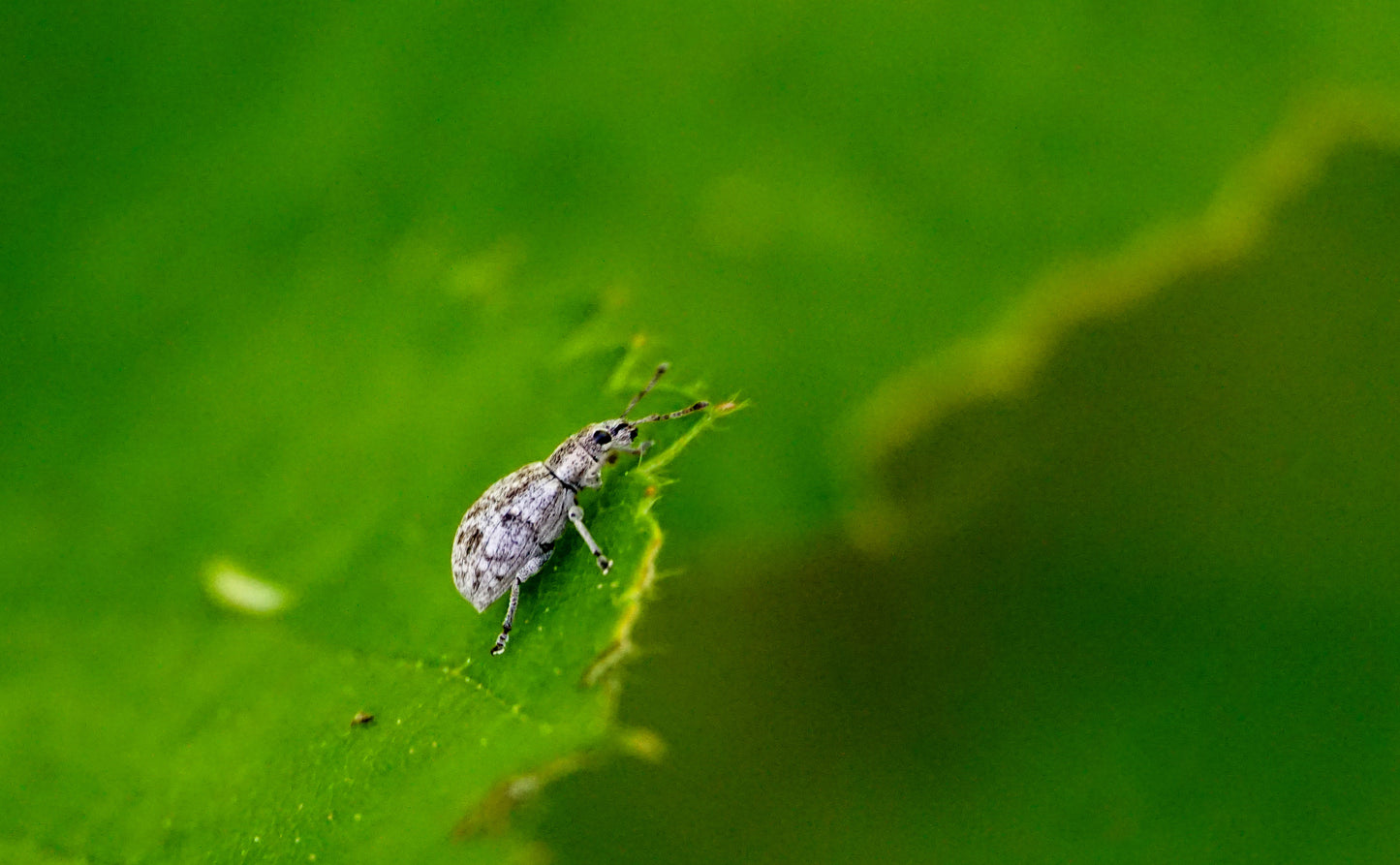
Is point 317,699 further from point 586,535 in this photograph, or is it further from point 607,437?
point 607,437

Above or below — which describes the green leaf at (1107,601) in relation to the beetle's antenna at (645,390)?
below

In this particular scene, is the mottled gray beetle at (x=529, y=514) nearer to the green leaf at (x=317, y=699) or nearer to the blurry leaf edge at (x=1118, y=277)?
the green leaf at (x=317, y=699)

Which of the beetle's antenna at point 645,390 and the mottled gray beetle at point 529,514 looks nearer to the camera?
the mottled gray beetle at point 529,514

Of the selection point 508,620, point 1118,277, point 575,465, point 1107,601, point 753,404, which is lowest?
point 1107,601

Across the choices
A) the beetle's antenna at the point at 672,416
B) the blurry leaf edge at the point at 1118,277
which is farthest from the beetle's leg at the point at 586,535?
the blurry leaf edge at the point at 1118,277

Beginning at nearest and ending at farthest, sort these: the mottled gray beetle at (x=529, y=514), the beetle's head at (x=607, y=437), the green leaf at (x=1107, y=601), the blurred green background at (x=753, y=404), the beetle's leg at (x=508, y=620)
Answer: the green leaf at (x=1107, y=601) < the blurred green background at (x=753, y=404) < the beetle's leg at (x=508, y=620) < the mottled gray beetle at (x=529, y=514) < the beetle's head at (x=607, y=437)

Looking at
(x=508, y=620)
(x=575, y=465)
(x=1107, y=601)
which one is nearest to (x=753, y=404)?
(x=575, y=465)
